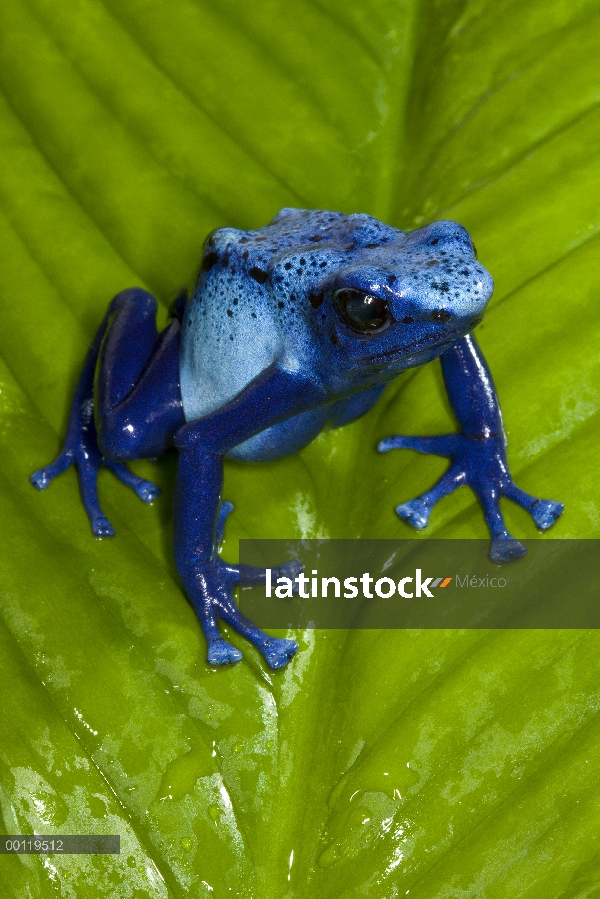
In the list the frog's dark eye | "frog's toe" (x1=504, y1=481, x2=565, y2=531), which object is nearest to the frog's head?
the frog's dark eye

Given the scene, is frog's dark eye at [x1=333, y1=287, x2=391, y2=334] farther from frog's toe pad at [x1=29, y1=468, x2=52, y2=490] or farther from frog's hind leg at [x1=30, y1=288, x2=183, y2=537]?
frog's toe pad at [x1=29, y1=468, x2=52, y2=490]

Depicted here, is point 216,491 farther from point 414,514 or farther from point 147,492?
point 414,514

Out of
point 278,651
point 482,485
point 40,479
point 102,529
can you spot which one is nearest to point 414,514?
point 482,485

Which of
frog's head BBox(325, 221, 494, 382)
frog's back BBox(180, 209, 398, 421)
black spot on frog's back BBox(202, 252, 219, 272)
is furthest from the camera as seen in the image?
black spot on frog's back BBox(202, 252, 219, 272)

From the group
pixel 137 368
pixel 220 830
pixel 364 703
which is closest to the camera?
pixel 220 830

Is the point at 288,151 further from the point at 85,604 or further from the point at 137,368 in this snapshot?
the point at 85,604

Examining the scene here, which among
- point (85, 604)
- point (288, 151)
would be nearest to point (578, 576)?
point (85, 604)
